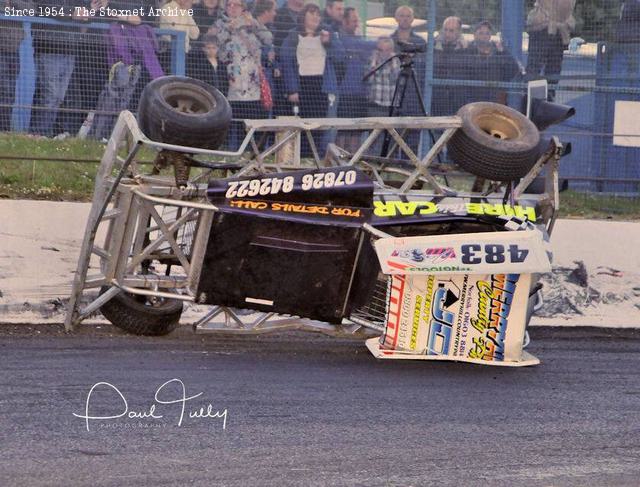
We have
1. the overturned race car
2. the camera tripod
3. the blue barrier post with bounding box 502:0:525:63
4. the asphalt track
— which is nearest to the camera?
the asphalt track

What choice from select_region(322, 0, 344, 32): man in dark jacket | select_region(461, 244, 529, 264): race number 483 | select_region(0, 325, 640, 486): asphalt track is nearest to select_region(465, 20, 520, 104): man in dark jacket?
select_region(322, 0, 344, 32): man in dark jacket

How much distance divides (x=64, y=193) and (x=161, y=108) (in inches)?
120

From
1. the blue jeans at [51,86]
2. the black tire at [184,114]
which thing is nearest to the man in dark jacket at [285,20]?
the blue jeans at [51,86]

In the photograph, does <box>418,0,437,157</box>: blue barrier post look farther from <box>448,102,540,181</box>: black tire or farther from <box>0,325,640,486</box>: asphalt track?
<box>0,325,640,486</box>: asphalt track

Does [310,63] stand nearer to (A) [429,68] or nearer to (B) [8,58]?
(A) [429,68]

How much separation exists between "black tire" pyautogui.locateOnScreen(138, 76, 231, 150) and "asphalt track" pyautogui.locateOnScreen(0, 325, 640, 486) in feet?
4.25

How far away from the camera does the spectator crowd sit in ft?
33.3

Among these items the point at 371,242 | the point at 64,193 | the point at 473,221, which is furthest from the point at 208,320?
the point at 64,193

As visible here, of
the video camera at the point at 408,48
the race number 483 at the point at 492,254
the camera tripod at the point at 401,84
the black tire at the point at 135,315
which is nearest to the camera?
the race number 483 at the point at 492,254

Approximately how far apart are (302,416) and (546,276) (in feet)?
13.7

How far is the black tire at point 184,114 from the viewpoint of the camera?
7.20 meters

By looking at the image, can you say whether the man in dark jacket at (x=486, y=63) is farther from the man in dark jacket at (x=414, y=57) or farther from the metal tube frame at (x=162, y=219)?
the metal tube frame at (x=162, y=219)

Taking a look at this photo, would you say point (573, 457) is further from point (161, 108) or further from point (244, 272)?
point (161, 108)

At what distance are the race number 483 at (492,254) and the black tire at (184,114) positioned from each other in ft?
6.13
